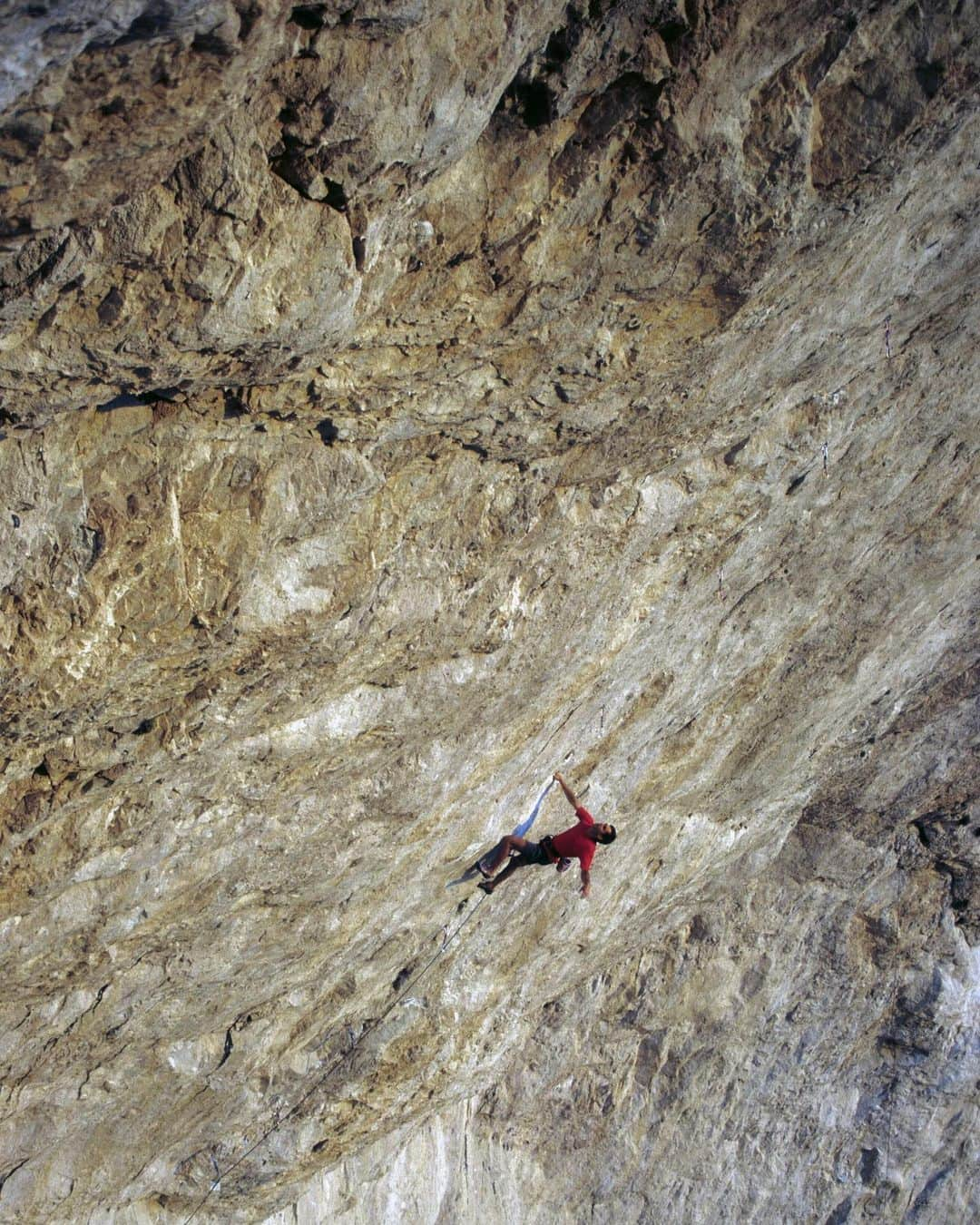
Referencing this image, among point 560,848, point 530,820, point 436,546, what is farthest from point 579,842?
point 436,546

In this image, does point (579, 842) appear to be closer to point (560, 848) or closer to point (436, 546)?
point (560, 848)

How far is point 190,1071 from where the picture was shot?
9734 millimetres

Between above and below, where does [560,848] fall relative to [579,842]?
below

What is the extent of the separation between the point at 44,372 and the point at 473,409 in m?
2.46

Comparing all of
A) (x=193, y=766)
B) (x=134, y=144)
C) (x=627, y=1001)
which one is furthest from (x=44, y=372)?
(x=627, y=1001)

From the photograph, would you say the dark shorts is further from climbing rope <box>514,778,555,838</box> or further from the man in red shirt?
climbing rope <box>514,778,555,838</box>

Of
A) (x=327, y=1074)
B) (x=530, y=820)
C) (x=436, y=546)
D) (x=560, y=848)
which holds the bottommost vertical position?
(x=327, y=1074)

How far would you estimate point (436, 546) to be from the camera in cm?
712

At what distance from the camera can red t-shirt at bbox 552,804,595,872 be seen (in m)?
8.44

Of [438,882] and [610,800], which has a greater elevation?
[610,800]

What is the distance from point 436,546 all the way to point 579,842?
8.64 ft

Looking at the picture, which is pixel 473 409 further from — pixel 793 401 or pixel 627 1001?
pixel 627 1001

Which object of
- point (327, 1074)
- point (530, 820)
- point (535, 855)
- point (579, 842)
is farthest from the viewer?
point (327, 1074)

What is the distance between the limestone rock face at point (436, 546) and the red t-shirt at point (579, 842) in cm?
86
